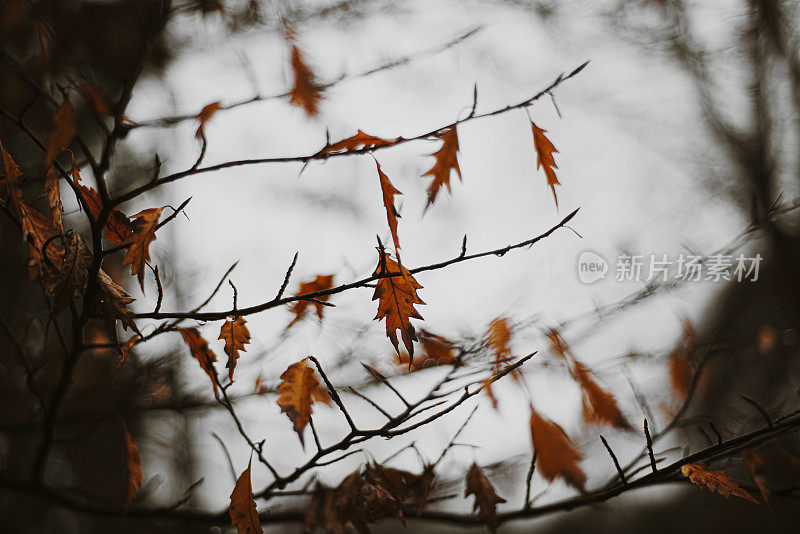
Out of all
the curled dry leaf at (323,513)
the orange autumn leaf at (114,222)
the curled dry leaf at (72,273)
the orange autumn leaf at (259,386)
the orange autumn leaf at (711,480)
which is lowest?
the orange autumn leaf at (711,480)

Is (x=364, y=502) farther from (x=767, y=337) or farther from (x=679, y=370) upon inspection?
(x=767, y=337)

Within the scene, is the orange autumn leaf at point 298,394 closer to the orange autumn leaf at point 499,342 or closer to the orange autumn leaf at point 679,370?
the orange autumn leaf at point 499,342

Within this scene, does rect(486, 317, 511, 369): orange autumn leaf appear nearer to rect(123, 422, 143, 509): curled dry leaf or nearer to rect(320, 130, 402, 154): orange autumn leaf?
rect(320, 130, 402, 154): orange autumn leaf

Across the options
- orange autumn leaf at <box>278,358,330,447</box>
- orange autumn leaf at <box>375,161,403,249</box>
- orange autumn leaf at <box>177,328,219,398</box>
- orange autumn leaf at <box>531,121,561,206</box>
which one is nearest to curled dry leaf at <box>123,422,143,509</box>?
orange autumn leaf at <box>177,328,219,398</box>

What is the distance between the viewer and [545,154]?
0.83m

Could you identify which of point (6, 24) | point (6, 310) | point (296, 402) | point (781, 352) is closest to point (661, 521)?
point (781, 352)

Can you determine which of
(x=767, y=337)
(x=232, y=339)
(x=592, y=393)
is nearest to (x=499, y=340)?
(x=592, y=393)

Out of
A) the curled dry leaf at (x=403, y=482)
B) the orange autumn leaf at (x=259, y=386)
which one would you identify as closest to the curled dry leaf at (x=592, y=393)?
the curled dry leaf at (x=403, y=482)

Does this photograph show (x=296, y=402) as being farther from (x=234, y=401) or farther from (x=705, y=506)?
(x=705, y=506)

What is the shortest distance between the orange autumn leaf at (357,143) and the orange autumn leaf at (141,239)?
0.25m

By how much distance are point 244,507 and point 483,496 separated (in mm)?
388

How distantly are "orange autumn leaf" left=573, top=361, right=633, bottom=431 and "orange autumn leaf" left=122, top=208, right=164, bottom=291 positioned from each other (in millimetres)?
846

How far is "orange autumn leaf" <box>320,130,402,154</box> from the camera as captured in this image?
0.65 metres

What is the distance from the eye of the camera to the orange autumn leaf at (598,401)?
110 cm
